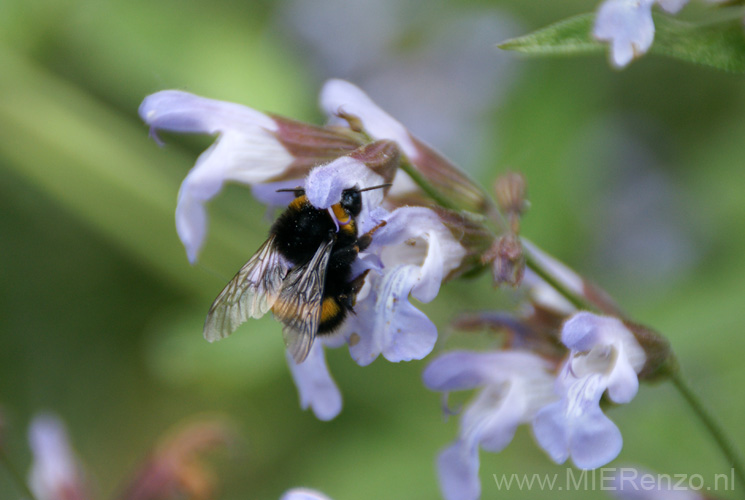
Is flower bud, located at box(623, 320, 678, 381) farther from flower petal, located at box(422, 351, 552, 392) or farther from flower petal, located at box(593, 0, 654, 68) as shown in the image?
flower petal, located at box(593, 0, 654, 68)

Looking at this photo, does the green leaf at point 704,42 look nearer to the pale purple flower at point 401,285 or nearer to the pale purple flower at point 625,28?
the pale purple flower at point 625,28

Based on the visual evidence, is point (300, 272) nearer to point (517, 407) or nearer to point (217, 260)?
point (517, 407)

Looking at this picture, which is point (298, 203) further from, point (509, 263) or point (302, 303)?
point (509, 263)

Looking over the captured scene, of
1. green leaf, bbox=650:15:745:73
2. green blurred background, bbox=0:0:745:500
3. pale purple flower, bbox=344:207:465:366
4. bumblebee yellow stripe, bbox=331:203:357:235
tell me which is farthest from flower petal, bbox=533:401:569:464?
green blurred background, bbox=0:0:745:500

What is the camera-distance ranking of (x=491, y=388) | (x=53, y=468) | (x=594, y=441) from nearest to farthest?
(x=594, y=441) → (x=491, y=388) → (x=53, y=468)

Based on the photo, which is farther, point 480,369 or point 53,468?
point 53,468

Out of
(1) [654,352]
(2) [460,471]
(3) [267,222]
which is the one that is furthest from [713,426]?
(3) [267,222]

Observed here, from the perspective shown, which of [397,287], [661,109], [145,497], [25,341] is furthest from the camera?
[25,341]

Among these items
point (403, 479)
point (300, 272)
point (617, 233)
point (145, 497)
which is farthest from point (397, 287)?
point (617, 233)
